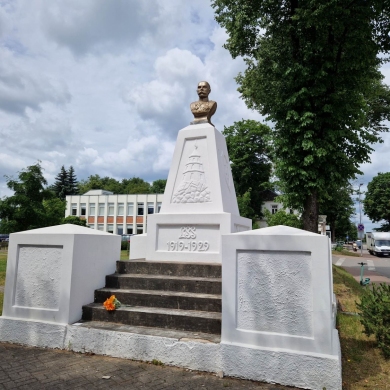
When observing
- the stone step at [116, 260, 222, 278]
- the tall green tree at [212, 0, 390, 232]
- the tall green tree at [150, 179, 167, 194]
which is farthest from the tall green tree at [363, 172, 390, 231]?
the stone step at [116, 260, 222, 278]

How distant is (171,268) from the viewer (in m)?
5.56

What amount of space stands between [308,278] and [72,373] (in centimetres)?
291

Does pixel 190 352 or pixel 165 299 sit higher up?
pixel 165 299

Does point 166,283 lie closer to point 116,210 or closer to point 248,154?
point 248,154

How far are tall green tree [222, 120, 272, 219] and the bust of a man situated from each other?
2984 cm

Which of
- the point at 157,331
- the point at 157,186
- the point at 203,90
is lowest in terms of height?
the point at 157,331

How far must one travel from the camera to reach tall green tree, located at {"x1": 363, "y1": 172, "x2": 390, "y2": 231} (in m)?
55.5

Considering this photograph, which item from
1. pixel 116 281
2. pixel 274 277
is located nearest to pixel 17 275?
pixel 116 281

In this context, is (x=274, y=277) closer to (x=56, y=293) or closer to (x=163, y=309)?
(x=163, y=309)

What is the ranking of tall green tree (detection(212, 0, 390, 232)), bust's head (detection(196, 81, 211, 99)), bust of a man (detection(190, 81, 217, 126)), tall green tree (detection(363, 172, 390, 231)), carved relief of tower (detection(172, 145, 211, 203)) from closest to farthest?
carved relief of tower (detection(172, 145, 211, 203)) < bust of a man (detection(190, 81, 217, 126)) < bust's head (detection(196, 81, 211, 99)) < tall green tree (detection(212, 0, 390, 232)) < tall green tree (detection(363, 172, 390, 231))

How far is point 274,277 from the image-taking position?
12.9 feet

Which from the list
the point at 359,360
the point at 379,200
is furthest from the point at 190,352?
the point at 379,200

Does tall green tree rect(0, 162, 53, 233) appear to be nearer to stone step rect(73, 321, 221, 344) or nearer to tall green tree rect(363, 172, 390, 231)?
stone step rect(73, 321, 221, 344)

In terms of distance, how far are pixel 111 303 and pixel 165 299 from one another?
2.58 feet
